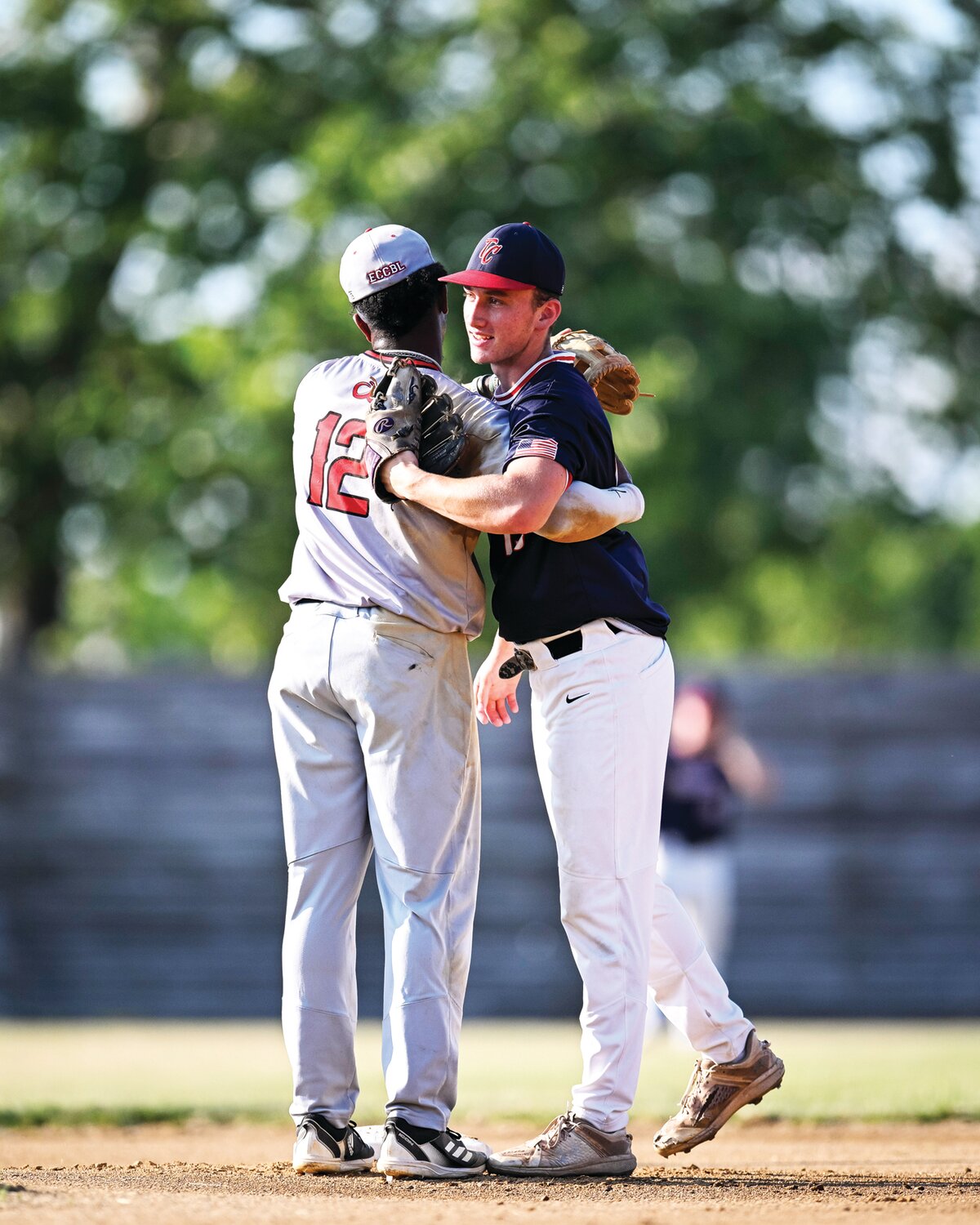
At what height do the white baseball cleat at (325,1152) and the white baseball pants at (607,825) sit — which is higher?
the white baseball pants at (607,825)

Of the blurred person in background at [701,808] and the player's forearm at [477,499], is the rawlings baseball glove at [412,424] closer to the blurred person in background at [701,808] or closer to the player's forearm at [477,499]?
the player's forearm at [477,499]

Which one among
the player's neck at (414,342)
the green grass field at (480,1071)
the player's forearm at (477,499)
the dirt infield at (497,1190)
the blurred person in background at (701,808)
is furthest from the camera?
the blurred person in background at (701,808)

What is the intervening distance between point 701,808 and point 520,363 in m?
5.79

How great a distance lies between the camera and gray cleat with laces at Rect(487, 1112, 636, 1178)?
4.35 metres

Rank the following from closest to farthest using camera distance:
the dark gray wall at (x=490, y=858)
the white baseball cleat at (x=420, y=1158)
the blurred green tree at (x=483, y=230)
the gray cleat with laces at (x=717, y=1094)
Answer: the white baseball cleat at (x=420, y=1158) → the gray cleat with laces at (x=717, y=1094) → the dark gray wall at (x=490, y=858) → the blurred green tree at (x=483, y=230)

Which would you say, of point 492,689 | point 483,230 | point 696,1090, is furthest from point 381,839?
point 483,230

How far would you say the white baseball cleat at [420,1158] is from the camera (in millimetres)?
4266

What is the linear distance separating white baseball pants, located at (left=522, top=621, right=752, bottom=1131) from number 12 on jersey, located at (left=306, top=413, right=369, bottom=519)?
23.9 inches

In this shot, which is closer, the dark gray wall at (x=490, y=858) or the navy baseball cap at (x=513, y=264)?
the navy baseball cap at (x=513, y=264)

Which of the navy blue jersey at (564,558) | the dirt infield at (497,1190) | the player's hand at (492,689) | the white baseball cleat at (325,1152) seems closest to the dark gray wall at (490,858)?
the dirt infield at (497,1190)

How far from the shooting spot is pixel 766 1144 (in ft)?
19.4

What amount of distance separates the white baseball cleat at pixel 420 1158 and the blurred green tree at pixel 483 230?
39.6ft

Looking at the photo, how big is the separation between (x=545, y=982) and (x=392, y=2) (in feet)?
35.9

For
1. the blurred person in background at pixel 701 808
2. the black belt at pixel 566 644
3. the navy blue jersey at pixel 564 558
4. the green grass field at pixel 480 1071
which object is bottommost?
the green grass field at pixel 480 1071
